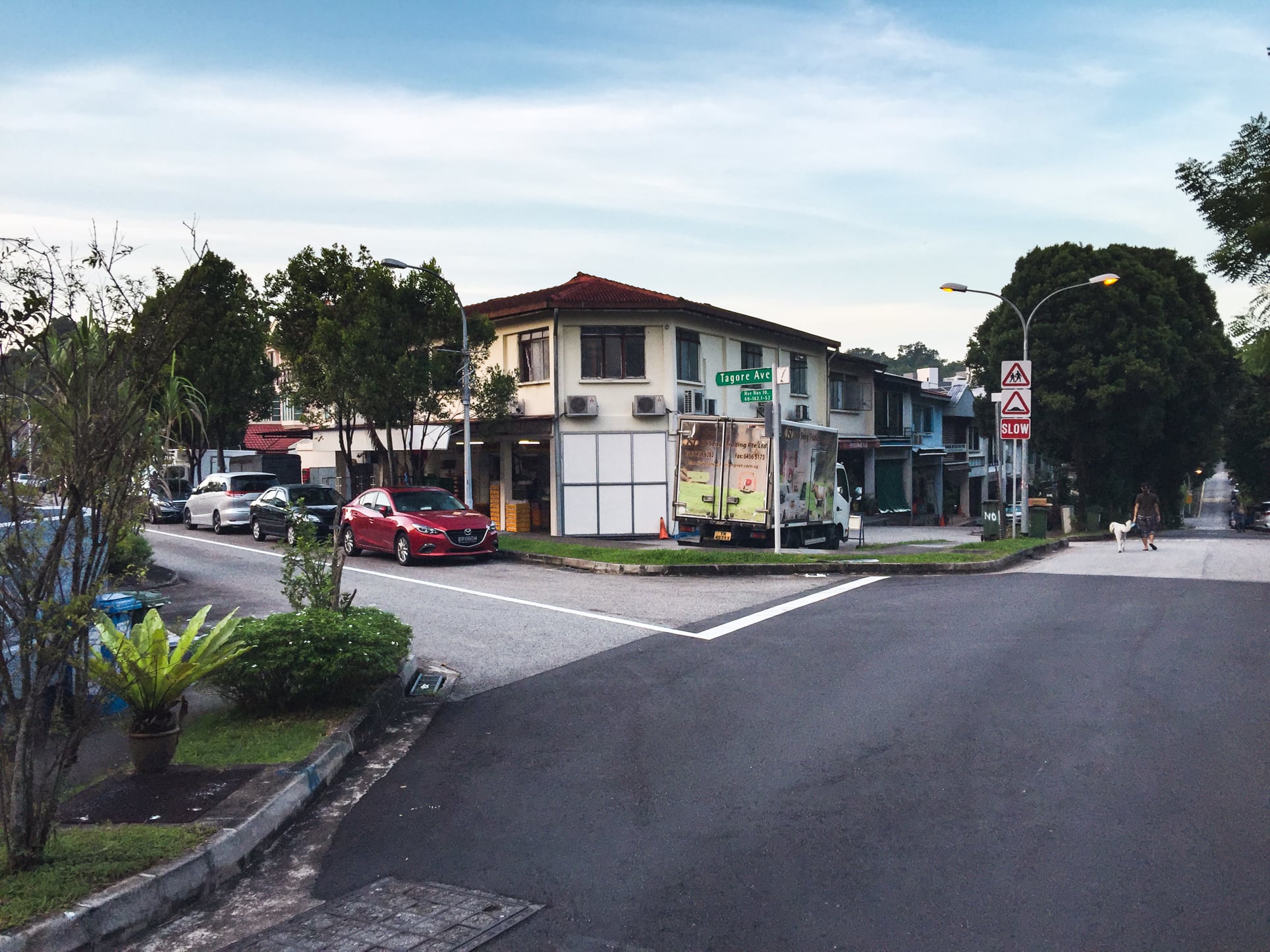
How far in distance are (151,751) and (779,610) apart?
A: 8.27 meters

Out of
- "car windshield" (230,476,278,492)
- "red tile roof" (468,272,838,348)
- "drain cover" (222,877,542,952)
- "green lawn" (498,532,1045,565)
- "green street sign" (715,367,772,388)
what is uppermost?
"red tile roof" (468,272,838,348)

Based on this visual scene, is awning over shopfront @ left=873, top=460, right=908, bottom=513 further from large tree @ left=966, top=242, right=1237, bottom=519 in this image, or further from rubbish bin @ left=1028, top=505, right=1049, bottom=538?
rubbish bin @ left=1028, top=505, right=1049, bottom=538

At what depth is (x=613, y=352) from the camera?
2777 centimetres

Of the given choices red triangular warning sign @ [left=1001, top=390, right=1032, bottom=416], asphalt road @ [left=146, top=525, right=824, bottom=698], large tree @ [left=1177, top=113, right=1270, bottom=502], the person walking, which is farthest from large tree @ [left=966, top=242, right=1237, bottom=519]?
large tree @ [left=1177, top=113, right=1270, bottom=502]

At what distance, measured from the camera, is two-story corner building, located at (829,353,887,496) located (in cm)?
3781

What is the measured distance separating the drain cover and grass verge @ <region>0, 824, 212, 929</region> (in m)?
0.73

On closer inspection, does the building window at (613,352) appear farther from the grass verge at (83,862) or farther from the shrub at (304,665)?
the grass verge at (83,862)

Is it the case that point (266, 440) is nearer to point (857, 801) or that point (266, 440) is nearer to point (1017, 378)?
point (1017, 378)

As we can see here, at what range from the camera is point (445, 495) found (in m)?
22.0

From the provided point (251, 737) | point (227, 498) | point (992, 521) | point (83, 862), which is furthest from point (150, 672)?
point (227, 498)

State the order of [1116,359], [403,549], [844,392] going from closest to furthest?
1. [403,549]
2. [1116,359]
3. [844,392]

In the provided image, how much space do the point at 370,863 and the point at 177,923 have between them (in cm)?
90

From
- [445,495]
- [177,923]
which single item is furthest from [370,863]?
[445,495]

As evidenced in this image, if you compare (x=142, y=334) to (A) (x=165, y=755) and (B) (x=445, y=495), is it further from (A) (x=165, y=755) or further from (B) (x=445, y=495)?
(B) (x=445, y=495)
